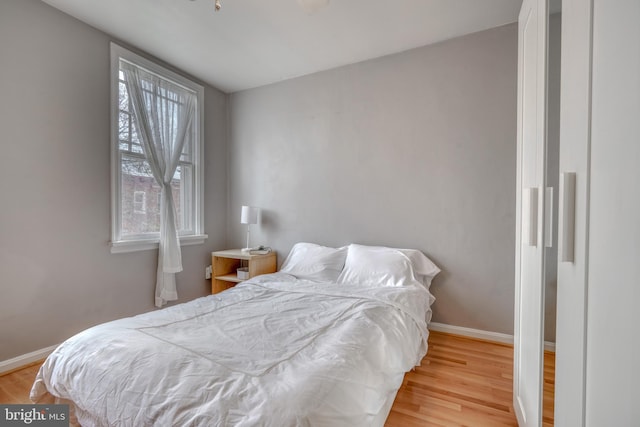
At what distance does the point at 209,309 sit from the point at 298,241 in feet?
5.54

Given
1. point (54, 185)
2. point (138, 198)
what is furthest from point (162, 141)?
point (54, 185)

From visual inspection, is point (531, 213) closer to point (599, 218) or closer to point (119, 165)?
point (599, 218)

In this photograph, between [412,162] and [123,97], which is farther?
[412,162]

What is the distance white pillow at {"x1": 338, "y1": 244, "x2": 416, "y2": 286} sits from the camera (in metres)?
2.46

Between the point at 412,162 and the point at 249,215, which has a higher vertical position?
the point at 412,162

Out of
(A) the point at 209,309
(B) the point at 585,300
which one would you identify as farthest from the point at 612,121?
(A) the point at 209,309

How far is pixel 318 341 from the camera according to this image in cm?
140

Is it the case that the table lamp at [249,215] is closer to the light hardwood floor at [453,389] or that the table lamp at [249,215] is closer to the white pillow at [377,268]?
the white pillow at [377,268]

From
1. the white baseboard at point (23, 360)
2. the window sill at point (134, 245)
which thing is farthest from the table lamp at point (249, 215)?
the white baseboard at point (23, 360)

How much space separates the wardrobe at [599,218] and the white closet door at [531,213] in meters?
0.33

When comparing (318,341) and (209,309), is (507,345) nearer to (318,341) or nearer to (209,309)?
(318,341)

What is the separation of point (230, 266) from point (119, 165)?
168 cm

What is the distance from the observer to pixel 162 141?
300cm

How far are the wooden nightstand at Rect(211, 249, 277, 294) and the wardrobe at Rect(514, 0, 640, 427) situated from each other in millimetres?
2791
